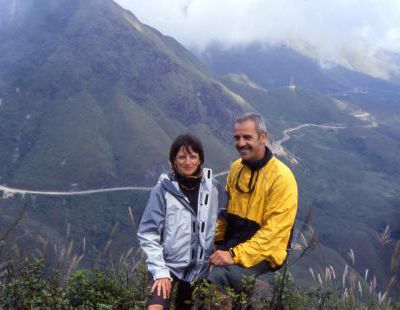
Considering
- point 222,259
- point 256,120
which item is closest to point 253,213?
point 222,259

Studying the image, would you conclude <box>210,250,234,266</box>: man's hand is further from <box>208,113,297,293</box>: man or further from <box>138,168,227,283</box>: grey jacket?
<box>138,168,227,283</box>: grey jacket

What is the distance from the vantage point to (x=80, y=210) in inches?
5084

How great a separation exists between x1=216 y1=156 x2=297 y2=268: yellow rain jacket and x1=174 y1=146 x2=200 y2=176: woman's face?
60 centimetres

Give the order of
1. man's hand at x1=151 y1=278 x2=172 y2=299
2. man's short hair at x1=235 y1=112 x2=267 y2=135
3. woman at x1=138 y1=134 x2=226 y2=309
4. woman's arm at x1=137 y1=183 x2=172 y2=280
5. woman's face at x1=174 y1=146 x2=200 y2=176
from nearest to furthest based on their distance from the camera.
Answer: man's hand at x1=151 y1=278 x2=172 y2=299 → woman's arm at x1=137 y1=183 x2=172 y2=280 → woman at x1=138 y1=134 x2=226 y2=309 → woman's face at x1=174 y1=146 x2=200 y2=176 → man's short hair at x1=235 y1=112 x2=267 y2=135

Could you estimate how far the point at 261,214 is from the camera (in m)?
5.82

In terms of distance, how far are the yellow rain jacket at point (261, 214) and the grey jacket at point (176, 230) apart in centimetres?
43

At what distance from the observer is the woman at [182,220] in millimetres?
5621

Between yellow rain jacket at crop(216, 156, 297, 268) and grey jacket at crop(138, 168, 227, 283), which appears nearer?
yellow rain jacket at crop(216, 156, 297, 268)

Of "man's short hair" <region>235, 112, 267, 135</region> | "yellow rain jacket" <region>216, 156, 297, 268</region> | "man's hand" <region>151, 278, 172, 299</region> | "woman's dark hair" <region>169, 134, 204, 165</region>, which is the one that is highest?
"man's short hair" <region>235, 112, 267, 135</region>

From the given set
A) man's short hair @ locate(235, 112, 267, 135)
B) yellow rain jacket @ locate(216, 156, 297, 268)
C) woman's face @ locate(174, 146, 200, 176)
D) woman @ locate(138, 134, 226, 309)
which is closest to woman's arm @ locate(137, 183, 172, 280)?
woman @ locate(138, 134, 226, 309)

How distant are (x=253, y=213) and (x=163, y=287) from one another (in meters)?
1.40

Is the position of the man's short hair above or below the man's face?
above

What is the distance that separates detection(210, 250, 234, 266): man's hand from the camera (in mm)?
5492

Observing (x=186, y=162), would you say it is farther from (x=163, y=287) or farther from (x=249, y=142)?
(x=163, y=287)
